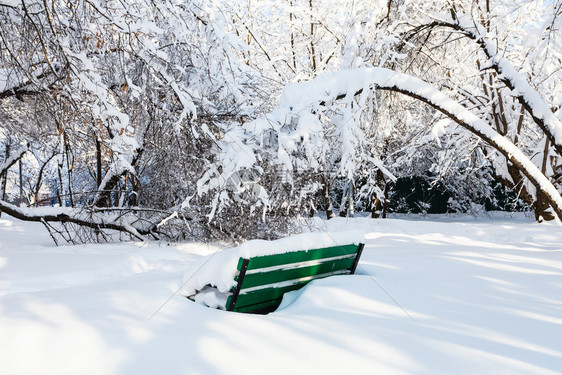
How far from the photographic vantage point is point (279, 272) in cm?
322

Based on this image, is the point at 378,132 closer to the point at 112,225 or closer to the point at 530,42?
the point at 530,42

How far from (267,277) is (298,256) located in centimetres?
31

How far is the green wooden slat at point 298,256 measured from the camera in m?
2.92

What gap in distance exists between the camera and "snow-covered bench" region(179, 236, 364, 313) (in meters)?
2.91

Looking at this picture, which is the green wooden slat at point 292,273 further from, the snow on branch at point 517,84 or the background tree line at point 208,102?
the snow on branch at point 517,84

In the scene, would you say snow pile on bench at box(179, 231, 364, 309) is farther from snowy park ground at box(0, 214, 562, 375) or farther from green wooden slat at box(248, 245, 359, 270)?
snowy park ground at box(0, 214, 562, 375)

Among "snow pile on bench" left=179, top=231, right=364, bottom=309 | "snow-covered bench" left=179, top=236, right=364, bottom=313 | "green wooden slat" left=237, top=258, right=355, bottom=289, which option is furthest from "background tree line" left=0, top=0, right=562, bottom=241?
"snow pile on bench" left=179, top=231, right=364, bottom=309

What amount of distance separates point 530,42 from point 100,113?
25.8 feet

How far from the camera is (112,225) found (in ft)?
24.6

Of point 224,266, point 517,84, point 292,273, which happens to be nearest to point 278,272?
point 292,273

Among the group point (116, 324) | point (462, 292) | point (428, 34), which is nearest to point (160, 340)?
point (116, 324)

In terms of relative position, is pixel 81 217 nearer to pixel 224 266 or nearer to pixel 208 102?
pixel 208 102

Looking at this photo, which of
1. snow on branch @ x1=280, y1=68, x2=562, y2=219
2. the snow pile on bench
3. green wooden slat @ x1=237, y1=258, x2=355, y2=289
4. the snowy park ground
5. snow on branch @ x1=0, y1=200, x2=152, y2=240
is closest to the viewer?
the snowy park ground

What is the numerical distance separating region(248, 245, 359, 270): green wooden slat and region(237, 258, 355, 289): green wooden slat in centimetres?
8
